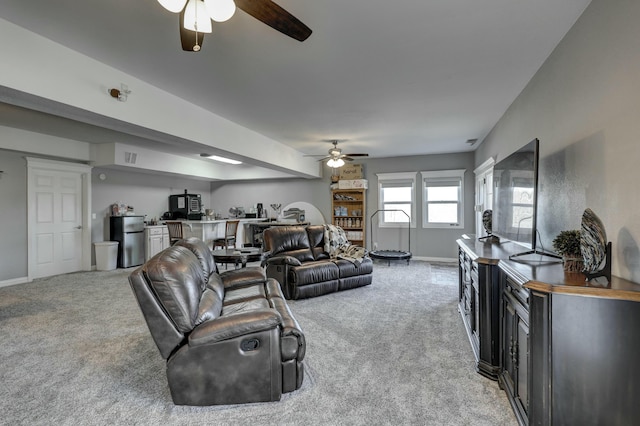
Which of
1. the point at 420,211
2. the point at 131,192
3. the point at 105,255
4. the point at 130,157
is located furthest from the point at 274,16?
the point at 131,192

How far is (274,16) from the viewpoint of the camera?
164 centimetres

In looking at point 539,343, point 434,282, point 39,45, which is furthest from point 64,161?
point 539,343

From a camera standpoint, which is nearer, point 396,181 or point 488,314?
point 488,314

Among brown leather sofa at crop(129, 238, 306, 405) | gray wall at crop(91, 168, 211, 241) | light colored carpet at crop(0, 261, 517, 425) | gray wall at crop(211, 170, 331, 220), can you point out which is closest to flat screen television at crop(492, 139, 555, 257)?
light colored carpet at crop(0, 261, 517, 425)

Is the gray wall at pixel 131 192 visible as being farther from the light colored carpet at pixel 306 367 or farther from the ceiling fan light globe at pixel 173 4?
the ceiling fan light globe at pixel 173 4

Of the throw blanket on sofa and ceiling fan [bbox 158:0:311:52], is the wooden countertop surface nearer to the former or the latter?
ceiling fan [bbox 158:0:311:52]

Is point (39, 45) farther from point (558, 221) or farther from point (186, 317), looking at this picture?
point (558, 221)

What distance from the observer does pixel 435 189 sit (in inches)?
287

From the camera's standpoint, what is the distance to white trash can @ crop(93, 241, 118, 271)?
6352mm

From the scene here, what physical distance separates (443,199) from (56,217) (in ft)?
26.9

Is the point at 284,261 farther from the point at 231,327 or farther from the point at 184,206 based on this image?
the point at 184,206

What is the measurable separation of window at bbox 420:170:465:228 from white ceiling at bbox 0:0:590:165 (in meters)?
2.86

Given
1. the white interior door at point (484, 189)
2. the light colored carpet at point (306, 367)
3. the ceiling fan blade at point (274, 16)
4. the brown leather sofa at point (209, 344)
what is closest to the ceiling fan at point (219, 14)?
the ceiling fan blade at point (274, 16)

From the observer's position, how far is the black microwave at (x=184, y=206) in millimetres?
7839
